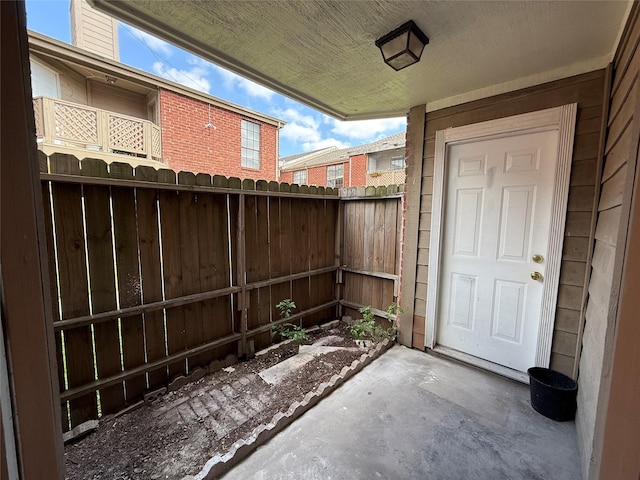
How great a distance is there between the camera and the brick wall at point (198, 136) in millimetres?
6469

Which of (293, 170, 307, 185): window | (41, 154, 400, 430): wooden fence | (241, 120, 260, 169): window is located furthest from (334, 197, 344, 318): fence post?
(293, 170, 307, 185): window

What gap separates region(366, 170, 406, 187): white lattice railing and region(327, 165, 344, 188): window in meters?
1.53

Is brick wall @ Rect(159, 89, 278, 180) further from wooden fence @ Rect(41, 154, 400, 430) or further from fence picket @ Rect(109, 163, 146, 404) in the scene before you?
fence picket @ Rect(109, 163, 146, 404)

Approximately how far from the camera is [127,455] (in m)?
1.70

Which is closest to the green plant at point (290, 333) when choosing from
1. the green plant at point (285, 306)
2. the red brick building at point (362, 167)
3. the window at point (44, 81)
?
the green plant at point (285, 306)

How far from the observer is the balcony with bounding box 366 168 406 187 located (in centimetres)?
938

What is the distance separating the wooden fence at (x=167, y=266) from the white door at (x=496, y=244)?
793 millimetres

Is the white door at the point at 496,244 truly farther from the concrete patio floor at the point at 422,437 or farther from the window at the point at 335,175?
the window at the point at 335,175

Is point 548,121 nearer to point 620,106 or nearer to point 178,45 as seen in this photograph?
point 620,106

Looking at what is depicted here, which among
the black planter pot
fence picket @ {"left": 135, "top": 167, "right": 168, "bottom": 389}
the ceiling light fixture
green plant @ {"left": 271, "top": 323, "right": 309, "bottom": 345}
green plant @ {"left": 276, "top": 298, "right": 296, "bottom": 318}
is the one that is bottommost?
green plant @ {"left": 271, "top": 323, "right": 309, "bottom": 345}

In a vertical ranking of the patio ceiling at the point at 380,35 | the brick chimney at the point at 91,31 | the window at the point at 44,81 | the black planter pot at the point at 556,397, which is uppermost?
the brick chimney at the point at 91,31

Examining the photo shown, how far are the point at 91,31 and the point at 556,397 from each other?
414 inches

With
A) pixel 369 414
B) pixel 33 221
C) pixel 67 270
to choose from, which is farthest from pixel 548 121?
pixel 67 270

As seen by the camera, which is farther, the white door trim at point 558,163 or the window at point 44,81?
the window at point 44,81
